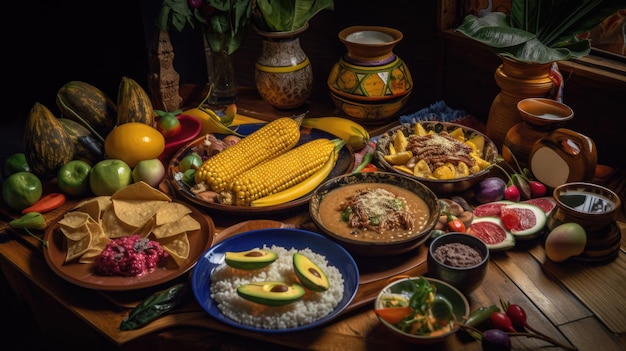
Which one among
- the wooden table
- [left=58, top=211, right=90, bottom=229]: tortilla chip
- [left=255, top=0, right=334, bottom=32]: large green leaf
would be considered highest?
[left=255, top=0, right=334, bottom=32]: large green leaf

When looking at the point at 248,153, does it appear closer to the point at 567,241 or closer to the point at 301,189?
the point at 301,189

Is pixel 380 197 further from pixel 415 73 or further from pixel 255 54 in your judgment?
pixel 255 54

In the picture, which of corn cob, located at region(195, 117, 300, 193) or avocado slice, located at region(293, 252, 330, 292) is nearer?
avocado slice, located at region(293, 252, 330, 292)

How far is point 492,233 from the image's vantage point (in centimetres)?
193

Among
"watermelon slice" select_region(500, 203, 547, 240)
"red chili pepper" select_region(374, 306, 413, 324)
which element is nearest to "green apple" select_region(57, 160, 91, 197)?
"red chili pepper" select_region(374, 306, 413, 324)

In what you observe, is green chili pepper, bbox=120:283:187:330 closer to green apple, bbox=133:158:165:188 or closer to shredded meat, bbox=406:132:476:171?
green apple, bbox=133:158:165:188

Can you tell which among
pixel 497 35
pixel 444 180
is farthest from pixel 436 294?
pixel 497 35

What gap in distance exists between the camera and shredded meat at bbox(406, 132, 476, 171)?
2193 millimetres

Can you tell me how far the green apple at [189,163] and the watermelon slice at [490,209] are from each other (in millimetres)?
1071

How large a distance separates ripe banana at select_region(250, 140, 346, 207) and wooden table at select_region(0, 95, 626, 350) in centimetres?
17

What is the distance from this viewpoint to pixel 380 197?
6.53 feet

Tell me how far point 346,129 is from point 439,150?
0.47 metres

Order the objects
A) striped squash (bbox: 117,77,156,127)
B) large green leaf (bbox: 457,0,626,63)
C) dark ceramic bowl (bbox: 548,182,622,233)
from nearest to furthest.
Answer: dark ceramic bowl (bbox: 548,182,622,233)
large green leaf (bbox: 457,0,626,63)
striped squash (bbox: 117,77,156,127)

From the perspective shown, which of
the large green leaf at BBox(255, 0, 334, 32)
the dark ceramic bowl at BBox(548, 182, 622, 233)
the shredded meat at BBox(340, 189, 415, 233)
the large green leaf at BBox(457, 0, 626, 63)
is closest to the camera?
the dark ceramic bowl at BBox(548, 182, 622, 233)
